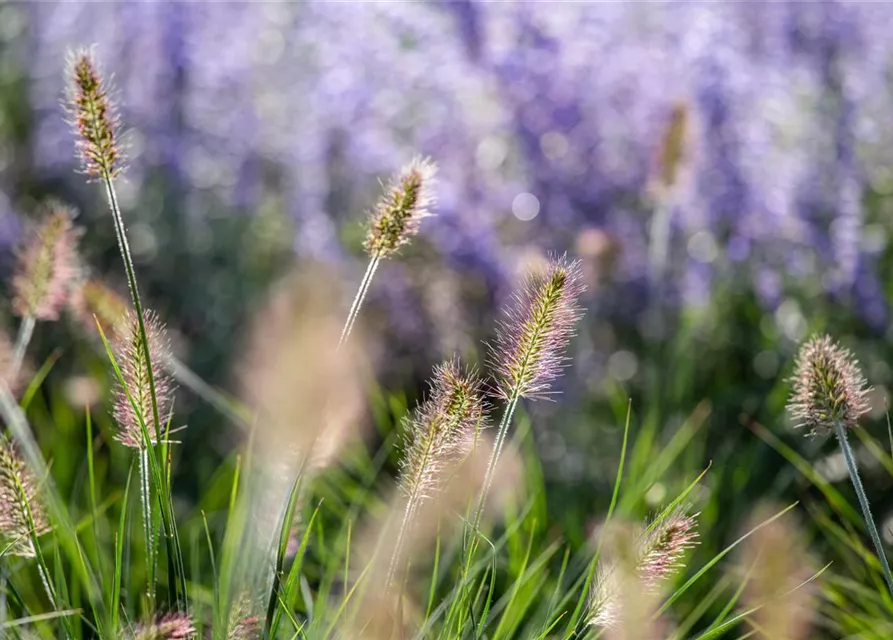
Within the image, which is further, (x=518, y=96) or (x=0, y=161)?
(x=0, y=161)

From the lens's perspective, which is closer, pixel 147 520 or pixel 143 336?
pixel 143 336

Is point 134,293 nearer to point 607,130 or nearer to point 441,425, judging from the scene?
point 441,425

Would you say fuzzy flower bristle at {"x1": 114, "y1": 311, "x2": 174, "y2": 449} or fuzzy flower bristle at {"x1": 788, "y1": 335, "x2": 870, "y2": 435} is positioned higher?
fuzzy flower bristle at {"x1": 114, "y1": 311, "x2": 174, "y2": 449}

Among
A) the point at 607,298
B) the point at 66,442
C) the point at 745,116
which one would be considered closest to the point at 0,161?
the point at 66,442

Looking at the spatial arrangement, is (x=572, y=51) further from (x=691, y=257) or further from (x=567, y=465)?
(x=567, y=465)

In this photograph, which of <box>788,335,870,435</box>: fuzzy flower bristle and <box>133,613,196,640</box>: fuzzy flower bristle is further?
<box>788,335,870,435</box>: fuzzy flower bristle

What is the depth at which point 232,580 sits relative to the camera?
1.80 metres

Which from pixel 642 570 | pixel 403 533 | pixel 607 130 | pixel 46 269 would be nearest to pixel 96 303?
pixel 46 269

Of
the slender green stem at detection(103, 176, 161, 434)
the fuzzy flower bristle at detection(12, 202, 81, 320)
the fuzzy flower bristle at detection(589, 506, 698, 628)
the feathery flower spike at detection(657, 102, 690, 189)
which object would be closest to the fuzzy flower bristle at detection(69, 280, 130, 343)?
the fuzzy flower bristle at detection(12, 202, 81, 320)

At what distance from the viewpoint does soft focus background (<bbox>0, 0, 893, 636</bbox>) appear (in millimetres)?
3197

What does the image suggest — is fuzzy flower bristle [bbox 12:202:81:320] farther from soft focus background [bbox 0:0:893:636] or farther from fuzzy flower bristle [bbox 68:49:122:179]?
soft focus background [bbox 0:0:893:636]

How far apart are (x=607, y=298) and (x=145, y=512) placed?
2.37 metres

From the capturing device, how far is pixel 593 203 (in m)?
3.55

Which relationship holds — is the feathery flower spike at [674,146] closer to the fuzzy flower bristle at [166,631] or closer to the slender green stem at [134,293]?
the slender green stem at [134,293]
